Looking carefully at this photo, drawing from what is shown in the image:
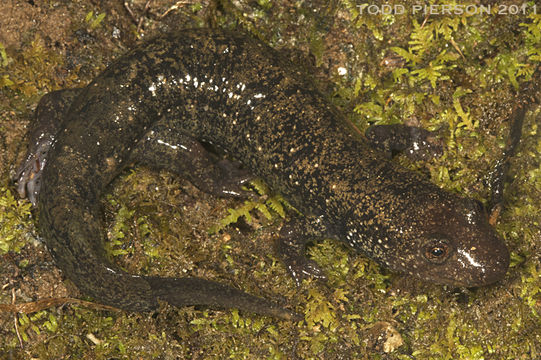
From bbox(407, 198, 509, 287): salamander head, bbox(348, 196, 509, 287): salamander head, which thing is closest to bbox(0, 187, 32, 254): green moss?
bbox(348, 196, 509, 287): salamander head

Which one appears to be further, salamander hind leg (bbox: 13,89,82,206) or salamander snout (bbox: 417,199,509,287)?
salamander hind leg (bbox: 13,89,82,206)

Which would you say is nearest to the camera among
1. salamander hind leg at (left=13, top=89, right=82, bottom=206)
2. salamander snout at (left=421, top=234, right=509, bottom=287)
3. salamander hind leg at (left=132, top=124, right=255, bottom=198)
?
salamander snout at (left=421, top=234, right=509, bottom=287)

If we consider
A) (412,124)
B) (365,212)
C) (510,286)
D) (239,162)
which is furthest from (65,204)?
(510,286)

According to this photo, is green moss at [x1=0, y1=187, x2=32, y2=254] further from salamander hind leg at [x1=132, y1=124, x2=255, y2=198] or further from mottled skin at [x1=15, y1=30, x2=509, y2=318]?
salamander hind leg at [x1=132, y1=124, x2=255, y2=198]

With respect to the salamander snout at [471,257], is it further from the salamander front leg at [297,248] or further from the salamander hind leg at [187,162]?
the salamander hind leg at [187,162]

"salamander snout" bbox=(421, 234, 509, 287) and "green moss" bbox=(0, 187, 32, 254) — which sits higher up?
"green moss" bbox=(0, 187, 32, 254)

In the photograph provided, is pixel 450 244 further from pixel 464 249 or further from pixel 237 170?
pixel 237 170

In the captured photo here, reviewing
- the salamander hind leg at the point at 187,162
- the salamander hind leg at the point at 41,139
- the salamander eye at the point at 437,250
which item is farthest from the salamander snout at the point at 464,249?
the salamander hind leg at the point at 41,139

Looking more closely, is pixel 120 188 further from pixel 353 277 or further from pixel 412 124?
pixel 412 124

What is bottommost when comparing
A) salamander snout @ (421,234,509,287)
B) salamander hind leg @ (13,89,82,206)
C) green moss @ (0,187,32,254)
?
salamander snout @ (421,234,509,287)
